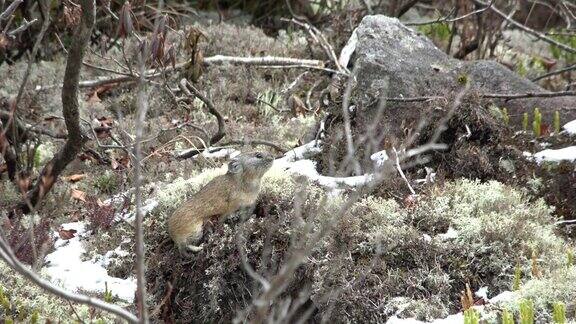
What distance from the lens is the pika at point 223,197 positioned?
5.23 m

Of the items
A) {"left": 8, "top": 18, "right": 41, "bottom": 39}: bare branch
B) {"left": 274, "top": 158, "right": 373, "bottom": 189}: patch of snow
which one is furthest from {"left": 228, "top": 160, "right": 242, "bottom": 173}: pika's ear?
{"left": 8, "top": 18, "right": 41, "bottom": 39}: bare branch

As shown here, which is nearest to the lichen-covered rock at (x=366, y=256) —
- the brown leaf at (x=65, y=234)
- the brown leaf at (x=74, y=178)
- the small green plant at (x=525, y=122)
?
the brown leaf at (x=65, y=234)

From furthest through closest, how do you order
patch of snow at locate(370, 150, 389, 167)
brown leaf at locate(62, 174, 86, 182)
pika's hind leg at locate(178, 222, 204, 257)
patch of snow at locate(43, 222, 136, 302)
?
1. brown leaf at locate(62, 174, 86, 182)
2. patch of snow at locate(370, 150, 389, 167)
3. patch of snow at locate(43, 222, 136, 302)
4. pika's hind leg at locate(178, 222, 204, 257)

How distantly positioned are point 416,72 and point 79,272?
10.0 feet

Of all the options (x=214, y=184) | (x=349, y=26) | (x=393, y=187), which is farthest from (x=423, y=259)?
(x=349, y=26)

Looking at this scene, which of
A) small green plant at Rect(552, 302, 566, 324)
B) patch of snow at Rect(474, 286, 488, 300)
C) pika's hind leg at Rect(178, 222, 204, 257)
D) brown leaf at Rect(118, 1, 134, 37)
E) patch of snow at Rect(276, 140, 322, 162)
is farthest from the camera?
patch of snow at Rect(276, 140, 322, 162)

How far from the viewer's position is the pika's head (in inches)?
206

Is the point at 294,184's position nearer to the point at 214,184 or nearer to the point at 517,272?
the point at 214,184

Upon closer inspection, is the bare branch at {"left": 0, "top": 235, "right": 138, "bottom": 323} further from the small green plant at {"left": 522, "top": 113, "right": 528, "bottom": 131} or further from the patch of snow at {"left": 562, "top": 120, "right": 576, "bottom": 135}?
the patch of snow at {"left": 562, "top": 120, "right": 576, "bottom": 135}

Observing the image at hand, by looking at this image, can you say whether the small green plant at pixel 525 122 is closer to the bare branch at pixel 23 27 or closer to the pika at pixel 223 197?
the pika at pixel 223 197

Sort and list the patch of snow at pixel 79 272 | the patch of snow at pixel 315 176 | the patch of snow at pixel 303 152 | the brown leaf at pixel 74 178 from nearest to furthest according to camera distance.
→ the patch of snow at pixel 79 272 < the patch of snow at pixel 315 176 < the patch of snow at pixel 303 152 < the brown leaf at pixel 74 178

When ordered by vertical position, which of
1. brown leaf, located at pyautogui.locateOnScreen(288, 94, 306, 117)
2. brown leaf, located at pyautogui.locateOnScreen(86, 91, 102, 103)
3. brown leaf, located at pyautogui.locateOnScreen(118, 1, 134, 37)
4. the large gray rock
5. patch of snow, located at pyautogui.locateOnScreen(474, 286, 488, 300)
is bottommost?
brown leaf, located at pyautogui.locateOnScreen(86, 91, 102, 103)

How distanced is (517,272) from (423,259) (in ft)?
2.05

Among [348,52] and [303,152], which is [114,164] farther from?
[348,52]
